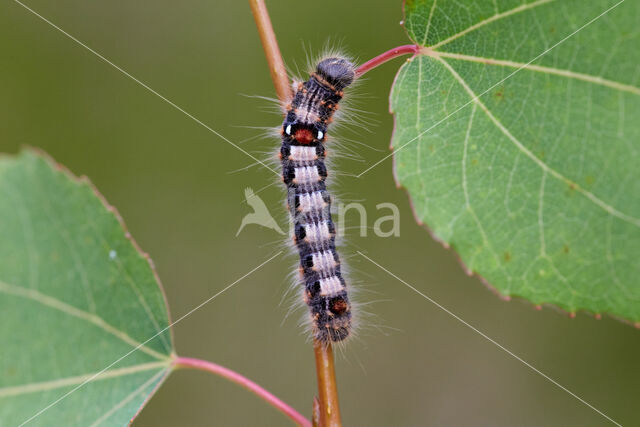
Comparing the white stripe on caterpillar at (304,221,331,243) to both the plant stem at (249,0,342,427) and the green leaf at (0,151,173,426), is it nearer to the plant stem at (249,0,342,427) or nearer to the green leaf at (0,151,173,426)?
the plant stem at (249,0,342,427)

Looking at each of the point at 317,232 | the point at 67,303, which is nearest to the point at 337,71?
the point at 317,232

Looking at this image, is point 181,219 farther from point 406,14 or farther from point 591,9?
point 591,9

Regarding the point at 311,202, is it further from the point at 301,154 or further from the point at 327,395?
the point at 327,395

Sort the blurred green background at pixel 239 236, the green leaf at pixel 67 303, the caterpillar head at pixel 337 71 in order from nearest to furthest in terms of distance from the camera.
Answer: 1. the green leaf at pixel 67 303
2. the caterpillar head at pixel 337 71
3. the blurred green background at pixel 239 236

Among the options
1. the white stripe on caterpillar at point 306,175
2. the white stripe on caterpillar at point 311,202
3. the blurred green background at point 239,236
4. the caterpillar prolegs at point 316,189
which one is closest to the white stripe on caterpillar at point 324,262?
the caterpillar prolegs at point 316,189

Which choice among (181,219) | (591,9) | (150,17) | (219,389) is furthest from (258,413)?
(591,9)

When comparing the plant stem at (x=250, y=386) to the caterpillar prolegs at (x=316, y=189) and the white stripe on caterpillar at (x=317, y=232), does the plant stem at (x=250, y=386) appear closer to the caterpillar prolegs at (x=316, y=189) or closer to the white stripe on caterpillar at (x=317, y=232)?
the caterpillar prolegs at (x=316, y=189)
